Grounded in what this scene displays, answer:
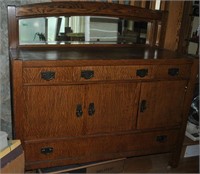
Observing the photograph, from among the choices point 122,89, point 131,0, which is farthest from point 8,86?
point 131,0

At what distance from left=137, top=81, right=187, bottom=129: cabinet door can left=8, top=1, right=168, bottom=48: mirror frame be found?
1.85 ft

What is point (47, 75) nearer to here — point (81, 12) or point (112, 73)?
point (112, 73)

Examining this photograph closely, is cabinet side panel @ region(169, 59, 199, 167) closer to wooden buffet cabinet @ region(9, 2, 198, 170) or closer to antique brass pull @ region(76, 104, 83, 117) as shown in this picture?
wooden buffet cabinet @ region(9, 2, 198, 170)

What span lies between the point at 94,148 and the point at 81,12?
38.2 inches

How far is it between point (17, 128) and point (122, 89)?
2.22 feet

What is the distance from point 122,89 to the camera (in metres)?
1.56

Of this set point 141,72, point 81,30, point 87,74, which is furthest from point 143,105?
point 81,30

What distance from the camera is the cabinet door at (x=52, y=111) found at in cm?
140

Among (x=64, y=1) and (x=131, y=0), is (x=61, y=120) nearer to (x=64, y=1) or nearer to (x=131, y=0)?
(x=64, y=1)

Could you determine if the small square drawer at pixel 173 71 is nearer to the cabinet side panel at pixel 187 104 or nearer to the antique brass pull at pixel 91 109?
the cabinet side panel at pixel 187 104

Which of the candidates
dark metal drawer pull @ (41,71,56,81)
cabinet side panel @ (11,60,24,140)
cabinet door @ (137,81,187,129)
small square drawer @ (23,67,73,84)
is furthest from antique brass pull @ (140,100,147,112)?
cabinet side panel @ (11,60,24,140)

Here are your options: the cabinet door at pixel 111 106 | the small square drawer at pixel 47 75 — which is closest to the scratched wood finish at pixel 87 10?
the small square drawer at pixel 47 75

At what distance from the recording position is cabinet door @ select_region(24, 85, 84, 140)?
140 centimetres

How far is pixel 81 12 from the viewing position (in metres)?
1.78
